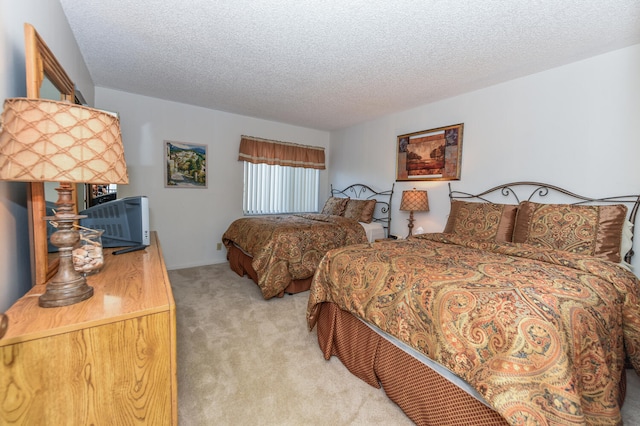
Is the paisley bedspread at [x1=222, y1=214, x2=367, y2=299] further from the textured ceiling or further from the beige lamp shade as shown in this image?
the beige lamp shade

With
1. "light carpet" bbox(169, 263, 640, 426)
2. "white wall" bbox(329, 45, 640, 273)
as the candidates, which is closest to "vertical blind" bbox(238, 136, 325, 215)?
"white wall" bbox(329, 45, 640, 273)

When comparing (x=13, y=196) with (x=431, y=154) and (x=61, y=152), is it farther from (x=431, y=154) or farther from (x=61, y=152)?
(x=431, y=154)

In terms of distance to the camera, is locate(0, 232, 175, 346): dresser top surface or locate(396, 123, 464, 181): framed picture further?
locate(396, 123, 464, 181): framed picture

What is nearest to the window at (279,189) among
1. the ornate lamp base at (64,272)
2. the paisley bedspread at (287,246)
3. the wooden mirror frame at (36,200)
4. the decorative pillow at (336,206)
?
the decorative pillow at (336,206)

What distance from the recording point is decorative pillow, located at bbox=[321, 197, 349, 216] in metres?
4.42

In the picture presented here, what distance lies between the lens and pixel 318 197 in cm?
539

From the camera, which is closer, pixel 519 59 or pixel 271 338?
pixel 271 338

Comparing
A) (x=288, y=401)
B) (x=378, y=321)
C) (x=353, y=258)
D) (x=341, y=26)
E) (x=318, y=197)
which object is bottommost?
(x=288, y=401)

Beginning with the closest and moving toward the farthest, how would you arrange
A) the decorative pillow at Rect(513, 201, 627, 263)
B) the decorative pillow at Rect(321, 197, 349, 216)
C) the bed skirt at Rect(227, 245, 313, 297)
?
the decorative pillow at Rect(513, 201, 627, 263) < the bed skirt at Rect(227, 245, 313, 297) < the decorative pillow at Rect(321, 197, 349, 216)

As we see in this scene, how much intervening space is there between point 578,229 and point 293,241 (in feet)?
8.02

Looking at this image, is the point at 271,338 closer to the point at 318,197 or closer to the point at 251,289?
the point at 251,289

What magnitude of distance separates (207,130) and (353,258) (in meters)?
3.29

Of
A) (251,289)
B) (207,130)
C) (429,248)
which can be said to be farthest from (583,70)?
(207,130)

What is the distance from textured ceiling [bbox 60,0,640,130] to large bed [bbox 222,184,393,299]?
5.38ft
